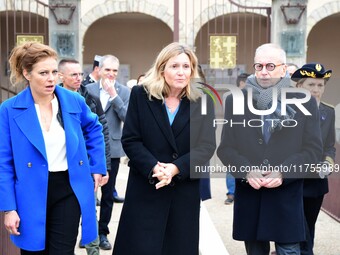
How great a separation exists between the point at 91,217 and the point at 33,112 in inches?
28.8

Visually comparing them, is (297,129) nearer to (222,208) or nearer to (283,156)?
(283,156)

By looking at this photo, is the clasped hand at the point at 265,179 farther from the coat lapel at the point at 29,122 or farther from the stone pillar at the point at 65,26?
the stone pillar at the point at 65,26

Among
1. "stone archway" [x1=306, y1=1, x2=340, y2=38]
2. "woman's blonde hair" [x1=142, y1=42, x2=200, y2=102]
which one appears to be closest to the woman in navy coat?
"woman's blonde hair" [x1=142, y1=42, x2=200, y2=102]

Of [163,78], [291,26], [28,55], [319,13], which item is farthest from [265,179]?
[319,13]

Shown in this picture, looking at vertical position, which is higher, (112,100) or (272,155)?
(112,100)

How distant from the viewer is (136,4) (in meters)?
17.9

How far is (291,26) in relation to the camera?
41.2 feet

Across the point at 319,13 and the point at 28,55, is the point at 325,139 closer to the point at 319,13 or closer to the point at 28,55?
the point at 28,55

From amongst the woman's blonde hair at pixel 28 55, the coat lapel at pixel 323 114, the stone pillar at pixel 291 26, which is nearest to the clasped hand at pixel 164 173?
the woman's blonde hair at pixel 28 55

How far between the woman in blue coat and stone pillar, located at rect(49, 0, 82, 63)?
350 inches

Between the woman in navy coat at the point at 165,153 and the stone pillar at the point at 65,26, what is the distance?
880 centimetres

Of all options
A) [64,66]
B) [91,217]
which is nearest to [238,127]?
[91,217]

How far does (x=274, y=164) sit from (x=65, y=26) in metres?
9.22

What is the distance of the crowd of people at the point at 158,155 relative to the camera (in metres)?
3.50
